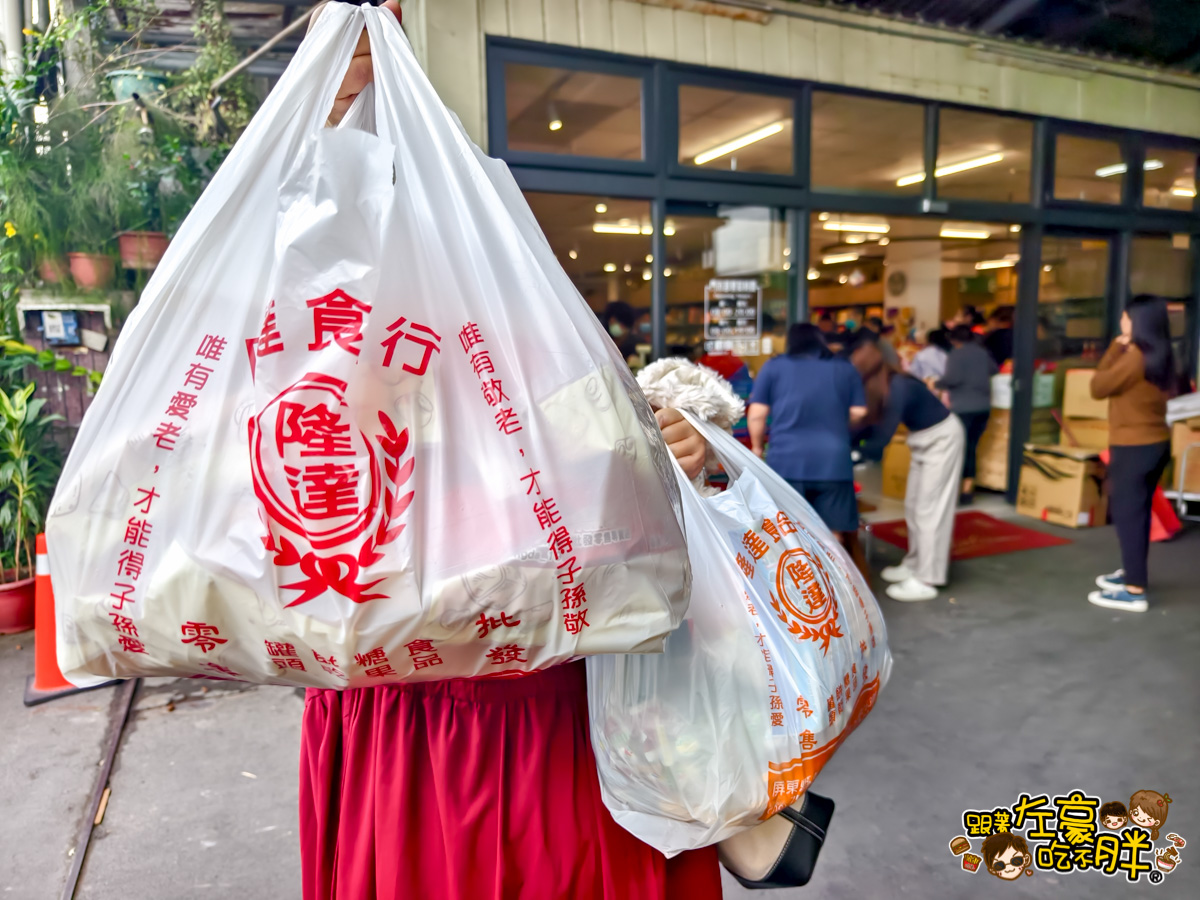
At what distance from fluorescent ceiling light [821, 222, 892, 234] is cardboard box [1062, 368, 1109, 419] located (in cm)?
223

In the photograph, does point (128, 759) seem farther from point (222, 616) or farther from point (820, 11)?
point (820, 11)

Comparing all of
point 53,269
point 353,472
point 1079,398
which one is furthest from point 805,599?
point 1079,398

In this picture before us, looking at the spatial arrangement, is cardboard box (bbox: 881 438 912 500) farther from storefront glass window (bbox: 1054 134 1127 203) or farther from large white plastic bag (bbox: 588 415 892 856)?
large white plastic bag (bbox: 588 415 892 856)

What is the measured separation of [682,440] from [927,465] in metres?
3.65

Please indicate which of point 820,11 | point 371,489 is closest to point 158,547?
point 371,489

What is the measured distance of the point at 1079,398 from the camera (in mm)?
6656

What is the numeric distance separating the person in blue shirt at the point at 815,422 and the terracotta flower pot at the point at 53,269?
385cm

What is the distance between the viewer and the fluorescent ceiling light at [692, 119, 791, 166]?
191 inches

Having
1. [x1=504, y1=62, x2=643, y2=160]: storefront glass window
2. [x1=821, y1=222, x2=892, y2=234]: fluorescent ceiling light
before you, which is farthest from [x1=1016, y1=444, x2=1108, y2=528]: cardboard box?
[x1=504, y1=62, x2=643, y2=160]: storefront glass window

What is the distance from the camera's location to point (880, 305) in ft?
39.0

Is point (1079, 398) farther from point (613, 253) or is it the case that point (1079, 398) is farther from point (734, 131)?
point (613, 253)

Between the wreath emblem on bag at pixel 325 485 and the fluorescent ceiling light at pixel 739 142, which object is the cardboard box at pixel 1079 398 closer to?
the fluorescent ceiling light at pixel 739 142

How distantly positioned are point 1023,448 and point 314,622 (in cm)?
668

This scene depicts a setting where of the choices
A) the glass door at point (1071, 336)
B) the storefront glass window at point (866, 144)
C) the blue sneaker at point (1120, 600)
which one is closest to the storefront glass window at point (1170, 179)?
the glass door at point (1071, 336)
